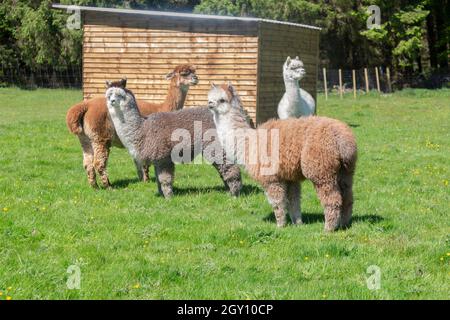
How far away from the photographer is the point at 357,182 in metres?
10.2

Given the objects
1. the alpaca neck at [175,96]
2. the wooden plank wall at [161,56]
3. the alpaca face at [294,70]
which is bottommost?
the alpaca neck at [175,96]

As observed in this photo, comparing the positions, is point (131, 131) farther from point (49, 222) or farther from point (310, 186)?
point (310, 186)

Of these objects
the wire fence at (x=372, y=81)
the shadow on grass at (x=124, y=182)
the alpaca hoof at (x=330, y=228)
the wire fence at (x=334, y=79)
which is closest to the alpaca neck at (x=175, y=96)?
the shadow on grass at (x=124, y=182)

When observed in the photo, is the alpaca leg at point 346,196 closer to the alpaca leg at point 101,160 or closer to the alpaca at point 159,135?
the alpaca at point 159,135

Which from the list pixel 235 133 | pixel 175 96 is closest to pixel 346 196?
pixel 235 133

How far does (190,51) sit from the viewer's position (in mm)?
18609

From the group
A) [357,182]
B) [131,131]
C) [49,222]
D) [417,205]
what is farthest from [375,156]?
[49,222]

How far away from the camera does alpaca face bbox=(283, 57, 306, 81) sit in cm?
1266

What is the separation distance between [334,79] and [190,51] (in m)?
17.6

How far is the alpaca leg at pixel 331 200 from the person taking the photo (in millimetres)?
6785

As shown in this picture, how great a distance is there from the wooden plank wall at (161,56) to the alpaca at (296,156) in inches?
407

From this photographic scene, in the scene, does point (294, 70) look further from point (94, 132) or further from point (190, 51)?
point (190, 51)

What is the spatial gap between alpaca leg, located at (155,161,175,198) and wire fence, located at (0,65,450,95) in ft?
78.4
